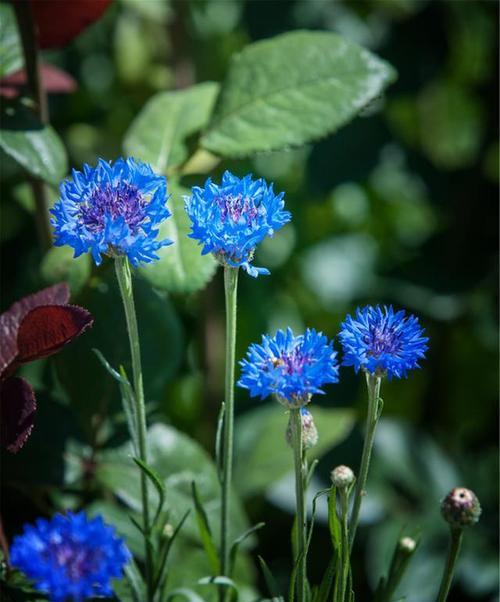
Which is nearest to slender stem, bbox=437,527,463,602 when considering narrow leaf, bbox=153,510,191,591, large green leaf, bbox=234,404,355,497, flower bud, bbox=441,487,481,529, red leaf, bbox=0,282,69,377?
flower bud, bbox=441,487,481,529

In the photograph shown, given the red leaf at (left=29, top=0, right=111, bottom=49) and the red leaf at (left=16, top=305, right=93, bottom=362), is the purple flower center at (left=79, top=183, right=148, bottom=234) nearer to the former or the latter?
the red leaf at (left=16, top=305, right=93, bottom=362)

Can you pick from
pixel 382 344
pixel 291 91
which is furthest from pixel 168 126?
pixel 382 344

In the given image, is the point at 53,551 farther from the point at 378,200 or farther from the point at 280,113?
the point at 378,200

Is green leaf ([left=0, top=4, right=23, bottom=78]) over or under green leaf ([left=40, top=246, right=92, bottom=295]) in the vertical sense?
over

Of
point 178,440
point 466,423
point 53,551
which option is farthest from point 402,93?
point 53,551

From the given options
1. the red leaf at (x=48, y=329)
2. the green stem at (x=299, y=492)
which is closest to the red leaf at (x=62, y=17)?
the red leaf at (x=48, y=329)

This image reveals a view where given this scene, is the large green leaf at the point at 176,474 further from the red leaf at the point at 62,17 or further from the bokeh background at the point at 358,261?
the red leaf at the point at 62,17
